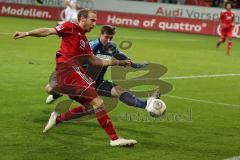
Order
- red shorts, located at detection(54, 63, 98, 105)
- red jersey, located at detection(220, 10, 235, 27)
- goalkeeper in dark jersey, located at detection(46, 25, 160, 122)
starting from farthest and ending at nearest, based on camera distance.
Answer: red jersey, located at detection(220, 10, 235, 27) → goalkeeper in dark jersey, located at detection(46, 25, 160, 122) → red shorts, located at detection(54, 63, 98, 105)

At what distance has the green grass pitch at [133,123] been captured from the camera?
841cm

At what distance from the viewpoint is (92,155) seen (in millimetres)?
8141

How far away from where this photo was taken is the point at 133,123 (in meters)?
10.7

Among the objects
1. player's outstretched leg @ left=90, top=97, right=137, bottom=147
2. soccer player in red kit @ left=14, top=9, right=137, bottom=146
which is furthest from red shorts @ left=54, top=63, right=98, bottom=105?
player's outstretched leg @ left=90, top=97, right=137, bottom=147

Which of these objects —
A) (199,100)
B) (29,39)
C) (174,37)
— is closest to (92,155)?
(199,100)

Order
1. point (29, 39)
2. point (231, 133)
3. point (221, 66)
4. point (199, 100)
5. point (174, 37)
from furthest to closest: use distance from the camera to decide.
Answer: point (174, 37)
point (29, 39)
point (221, 66)
point (199, 100)
point (231, 133)

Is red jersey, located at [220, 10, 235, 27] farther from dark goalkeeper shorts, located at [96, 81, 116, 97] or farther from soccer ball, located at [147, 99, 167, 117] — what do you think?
soccer ball, located at [147, 99, 167, 117]

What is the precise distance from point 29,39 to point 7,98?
1515cm

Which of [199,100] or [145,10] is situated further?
[145,10]

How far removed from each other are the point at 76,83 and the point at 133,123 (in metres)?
2.22

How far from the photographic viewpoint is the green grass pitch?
331 inches

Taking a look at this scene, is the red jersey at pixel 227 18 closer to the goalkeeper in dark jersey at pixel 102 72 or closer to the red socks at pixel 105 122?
the goalkeeper in dark jersey at pixel 102 72

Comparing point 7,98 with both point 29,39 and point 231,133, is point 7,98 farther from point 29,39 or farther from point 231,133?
point 29,39

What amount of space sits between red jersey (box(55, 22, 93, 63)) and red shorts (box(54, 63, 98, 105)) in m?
0.18
